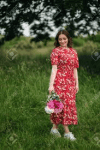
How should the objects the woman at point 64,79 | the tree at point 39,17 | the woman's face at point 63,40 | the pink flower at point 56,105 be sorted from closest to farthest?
the pink flower at point 56,105 < the woman at point 64,79 < the woman's face at point 63,40 < the tree at point 39,17

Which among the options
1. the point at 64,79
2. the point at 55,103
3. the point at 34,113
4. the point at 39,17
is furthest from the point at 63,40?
the point at 39,17

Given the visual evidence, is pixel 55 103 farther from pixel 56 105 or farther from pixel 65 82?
pixel 65 82

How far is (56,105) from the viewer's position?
3.25 m

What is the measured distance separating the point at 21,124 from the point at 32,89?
1527mm

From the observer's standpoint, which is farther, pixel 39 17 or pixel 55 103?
pixel 39 17

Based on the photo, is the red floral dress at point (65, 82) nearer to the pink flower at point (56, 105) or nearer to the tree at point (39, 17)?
the pink flower at point (56, 105)

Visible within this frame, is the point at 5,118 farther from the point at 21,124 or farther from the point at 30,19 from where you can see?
the point at 30,19

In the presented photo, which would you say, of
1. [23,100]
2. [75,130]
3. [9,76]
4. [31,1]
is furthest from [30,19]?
[75,130]

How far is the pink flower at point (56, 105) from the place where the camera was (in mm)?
3223

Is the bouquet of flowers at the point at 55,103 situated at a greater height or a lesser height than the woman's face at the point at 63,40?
lesser

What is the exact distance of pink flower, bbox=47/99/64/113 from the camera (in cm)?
322

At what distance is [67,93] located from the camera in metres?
3.43

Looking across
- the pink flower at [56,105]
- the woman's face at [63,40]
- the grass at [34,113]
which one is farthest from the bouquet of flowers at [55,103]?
the woman's face at [63,40]

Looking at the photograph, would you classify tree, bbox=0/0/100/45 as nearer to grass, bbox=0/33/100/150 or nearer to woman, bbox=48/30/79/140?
grass, bbox=0/33/100/150
